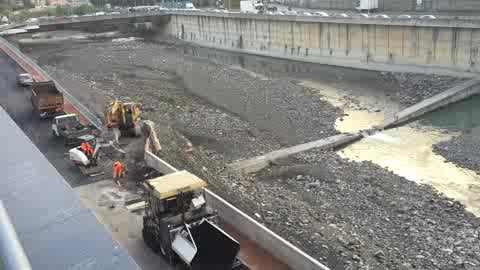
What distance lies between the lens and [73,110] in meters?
36.0

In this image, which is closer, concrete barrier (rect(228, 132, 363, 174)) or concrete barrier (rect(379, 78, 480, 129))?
concrete barrier (rect(228, 132, 363, 174))

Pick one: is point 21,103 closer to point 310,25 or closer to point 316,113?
point 316,113

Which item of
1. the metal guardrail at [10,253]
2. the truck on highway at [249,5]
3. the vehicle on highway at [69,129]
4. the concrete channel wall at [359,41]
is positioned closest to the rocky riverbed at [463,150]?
the concrete channel wall at [359,41]

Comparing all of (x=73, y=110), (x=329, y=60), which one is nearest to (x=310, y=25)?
(x=329, y=60)

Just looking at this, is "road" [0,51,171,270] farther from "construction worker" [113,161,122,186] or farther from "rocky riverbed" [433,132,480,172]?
"rocky riverbed" [433,132,480,172]

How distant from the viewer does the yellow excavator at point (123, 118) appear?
28391 mm

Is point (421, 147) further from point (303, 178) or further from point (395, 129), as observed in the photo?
point (303, 178)

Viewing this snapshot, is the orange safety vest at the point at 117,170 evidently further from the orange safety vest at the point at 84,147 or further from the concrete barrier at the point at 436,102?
the concrete barrier at the point at 436,102

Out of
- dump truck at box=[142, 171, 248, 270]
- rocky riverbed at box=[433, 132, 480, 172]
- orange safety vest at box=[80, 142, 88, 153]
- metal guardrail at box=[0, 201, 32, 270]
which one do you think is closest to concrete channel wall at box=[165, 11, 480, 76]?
rocky riverbed at box=[433, 132, 480, 172]

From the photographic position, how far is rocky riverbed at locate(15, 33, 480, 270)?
1759 cm

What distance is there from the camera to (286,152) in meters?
28.0

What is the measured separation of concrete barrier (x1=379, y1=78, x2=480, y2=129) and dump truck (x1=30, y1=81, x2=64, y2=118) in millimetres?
22759

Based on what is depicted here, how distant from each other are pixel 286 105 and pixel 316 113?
3.45m

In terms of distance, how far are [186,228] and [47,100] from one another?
906 inches
